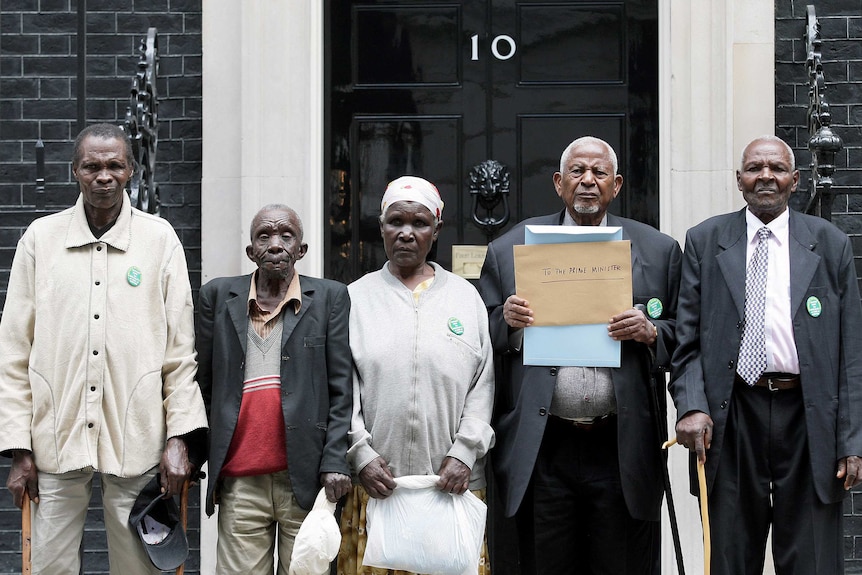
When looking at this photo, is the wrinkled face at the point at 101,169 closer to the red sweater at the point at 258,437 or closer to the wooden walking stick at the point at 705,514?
the red sweater at the point at 258,437

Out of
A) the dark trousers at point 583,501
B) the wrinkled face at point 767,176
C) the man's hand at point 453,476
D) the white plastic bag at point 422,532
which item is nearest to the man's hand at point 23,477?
the white plastic bag at point 422,532

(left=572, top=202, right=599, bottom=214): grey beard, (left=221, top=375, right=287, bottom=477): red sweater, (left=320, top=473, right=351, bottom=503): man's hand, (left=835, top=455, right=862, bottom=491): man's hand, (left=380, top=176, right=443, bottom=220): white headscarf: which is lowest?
(left=320, top=473, right=351, bottom=503): man's hand

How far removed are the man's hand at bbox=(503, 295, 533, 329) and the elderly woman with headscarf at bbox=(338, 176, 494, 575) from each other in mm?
140

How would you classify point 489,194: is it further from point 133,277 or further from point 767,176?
point 133,277

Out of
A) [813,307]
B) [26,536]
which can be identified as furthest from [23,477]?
[813,307]

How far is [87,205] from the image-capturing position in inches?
191

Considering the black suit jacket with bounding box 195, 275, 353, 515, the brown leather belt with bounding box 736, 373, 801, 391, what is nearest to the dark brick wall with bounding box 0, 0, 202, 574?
the black suit jacket with bounding box 195, 275, 353, 515

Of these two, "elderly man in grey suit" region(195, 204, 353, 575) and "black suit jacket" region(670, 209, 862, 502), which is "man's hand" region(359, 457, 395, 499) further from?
"black suit jacket" region(670, 209, 862, 502)

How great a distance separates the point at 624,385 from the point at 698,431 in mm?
344

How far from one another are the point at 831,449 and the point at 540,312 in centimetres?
118

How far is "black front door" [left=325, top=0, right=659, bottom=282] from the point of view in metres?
6.61

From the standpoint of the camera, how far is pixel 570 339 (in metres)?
4.74

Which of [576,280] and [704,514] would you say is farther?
[576,280]

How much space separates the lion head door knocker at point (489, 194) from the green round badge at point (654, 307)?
1.83 m
